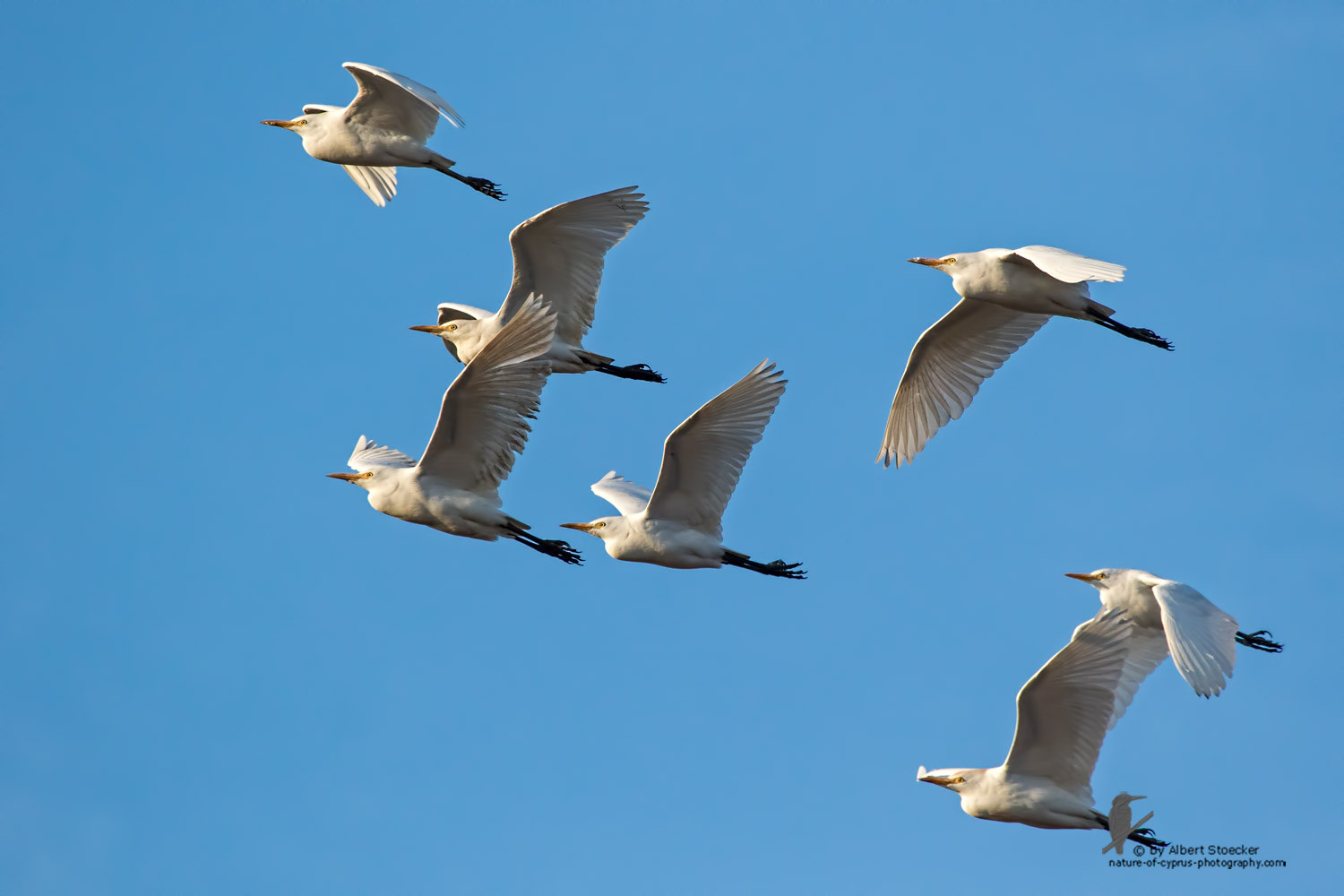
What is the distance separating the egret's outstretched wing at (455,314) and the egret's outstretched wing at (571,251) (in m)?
1.85

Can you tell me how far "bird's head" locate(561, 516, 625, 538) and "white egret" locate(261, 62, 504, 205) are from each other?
4877 millimetres

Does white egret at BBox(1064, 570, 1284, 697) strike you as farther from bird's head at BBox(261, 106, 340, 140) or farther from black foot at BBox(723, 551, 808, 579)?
bird's head at BBox(261, 106, 340, 140)

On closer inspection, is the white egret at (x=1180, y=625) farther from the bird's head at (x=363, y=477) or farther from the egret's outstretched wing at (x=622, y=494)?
the bird's head at (x=363, y=477)

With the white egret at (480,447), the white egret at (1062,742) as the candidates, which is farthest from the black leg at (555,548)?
the white egret at (1062,742)

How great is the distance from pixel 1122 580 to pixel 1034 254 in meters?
4.48

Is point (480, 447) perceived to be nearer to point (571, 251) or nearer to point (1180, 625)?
point (571, 251)

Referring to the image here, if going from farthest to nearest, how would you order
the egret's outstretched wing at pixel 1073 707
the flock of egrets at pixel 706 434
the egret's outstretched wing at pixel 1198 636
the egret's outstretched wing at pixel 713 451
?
the egret's outstretched wing at pixel 713 451, the flock of egrets at pixel 706 434, the egret's outstretched wing at pixel 1073 707, the egret's outstretched wing at pixel 1198 636

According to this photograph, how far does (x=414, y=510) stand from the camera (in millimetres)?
18359

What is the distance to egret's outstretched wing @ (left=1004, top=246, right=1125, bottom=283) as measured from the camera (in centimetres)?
1616

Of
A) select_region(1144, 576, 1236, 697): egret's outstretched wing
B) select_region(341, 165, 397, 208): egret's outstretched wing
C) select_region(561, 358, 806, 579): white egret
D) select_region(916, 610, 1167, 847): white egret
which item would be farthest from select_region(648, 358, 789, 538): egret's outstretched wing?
select_region(341, 165, 397, 208): egret's outstretched wing

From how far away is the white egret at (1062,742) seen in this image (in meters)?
16.1

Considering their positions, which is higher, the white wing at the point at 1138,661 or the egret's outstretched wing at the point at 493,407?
the egret's outstretched wing at the point at 493,407

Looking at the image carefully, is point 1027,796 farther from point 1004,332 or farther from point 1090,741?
point 1004,332

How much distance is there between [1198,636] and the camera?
16.5m
